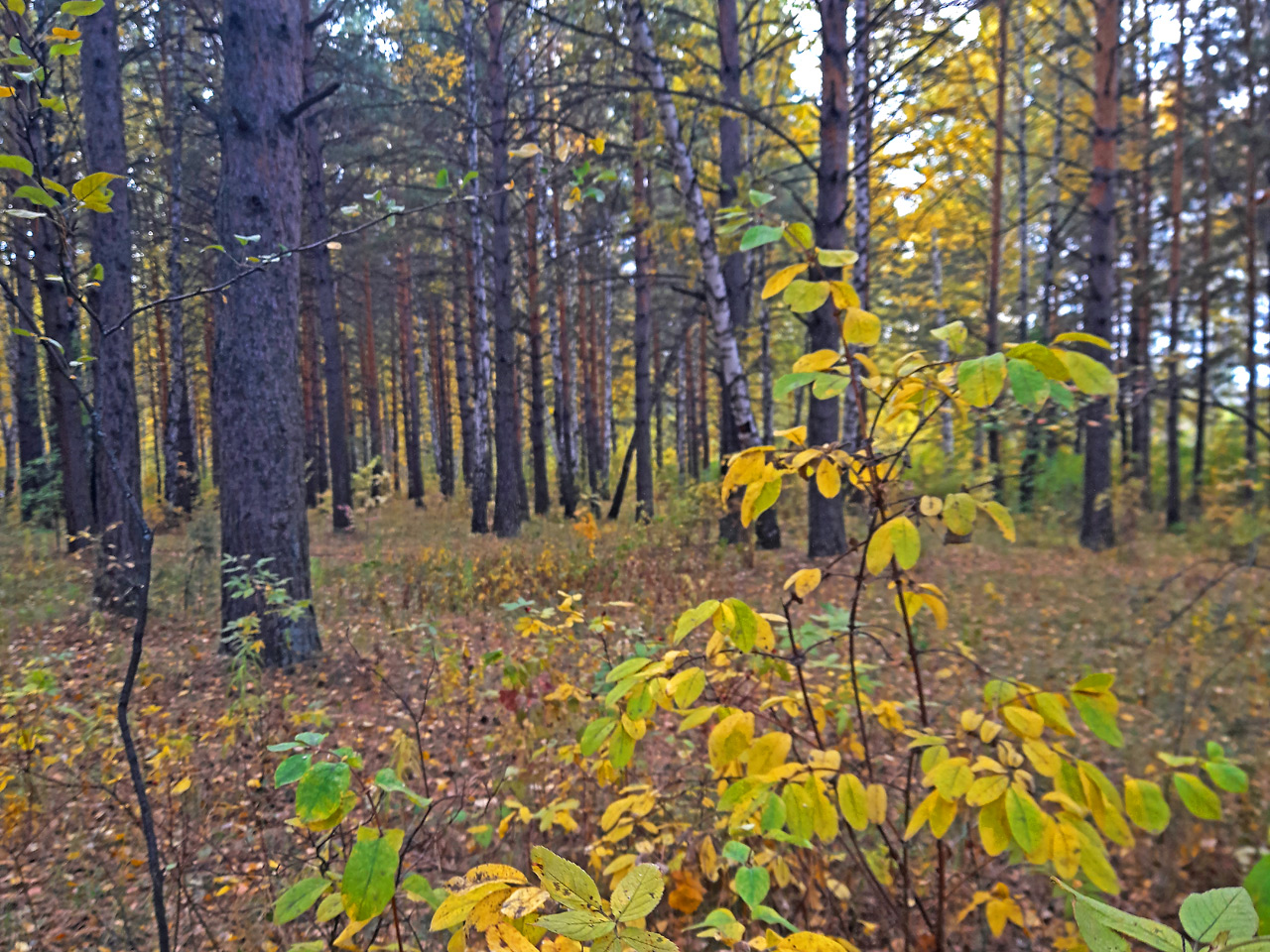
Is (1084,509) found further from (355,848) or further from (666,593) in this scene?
(355,848)

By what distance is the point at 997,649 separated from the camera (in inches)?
195

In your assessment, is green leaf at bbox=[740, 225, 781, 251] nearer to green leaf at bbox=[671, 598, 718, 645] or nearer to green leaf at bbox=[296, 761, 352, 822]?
green leaf at bbox=[671, 598, 718, 645]

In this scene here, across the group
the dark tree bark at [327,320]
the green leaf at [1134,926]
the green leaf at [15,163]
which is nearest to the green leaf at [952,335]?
the green leaf at [1134,926]

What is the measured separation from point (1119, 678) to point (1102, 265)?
640cm

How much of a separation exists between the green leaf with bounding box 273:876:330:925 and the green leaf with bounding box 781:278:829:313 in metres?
1.51

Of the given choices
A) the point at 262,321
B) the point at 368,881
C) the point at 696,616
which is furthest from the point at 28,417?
the point at 696,616

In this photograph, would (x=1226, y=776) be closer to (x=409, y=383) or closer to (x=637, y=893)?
(x=637, y=893)

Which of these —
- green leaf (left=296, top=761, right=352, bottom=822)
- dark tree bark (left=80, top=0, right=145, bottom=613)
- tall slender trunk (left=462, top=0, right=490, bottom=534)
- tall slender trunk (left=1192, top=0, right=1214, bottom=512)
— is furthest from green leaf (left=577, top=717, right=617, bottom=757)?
tall slender trunk (left=1192, top=0, right=1214, bottom=512)

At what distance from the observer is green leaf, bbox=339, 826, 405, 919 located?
3.68ft

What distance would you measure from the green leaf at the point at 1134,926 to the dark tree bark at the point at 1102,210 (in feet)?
29.2

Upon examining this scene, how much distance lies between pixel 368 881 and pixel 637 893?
624mm

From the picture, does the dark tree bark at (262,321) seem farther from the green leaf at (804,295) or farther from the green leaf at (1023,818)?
the green leaf at (1023,818)

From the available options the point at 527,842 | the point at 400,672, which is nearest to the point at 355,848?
the point at 527,842

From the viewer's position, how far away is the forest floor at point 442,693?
8.18ft
